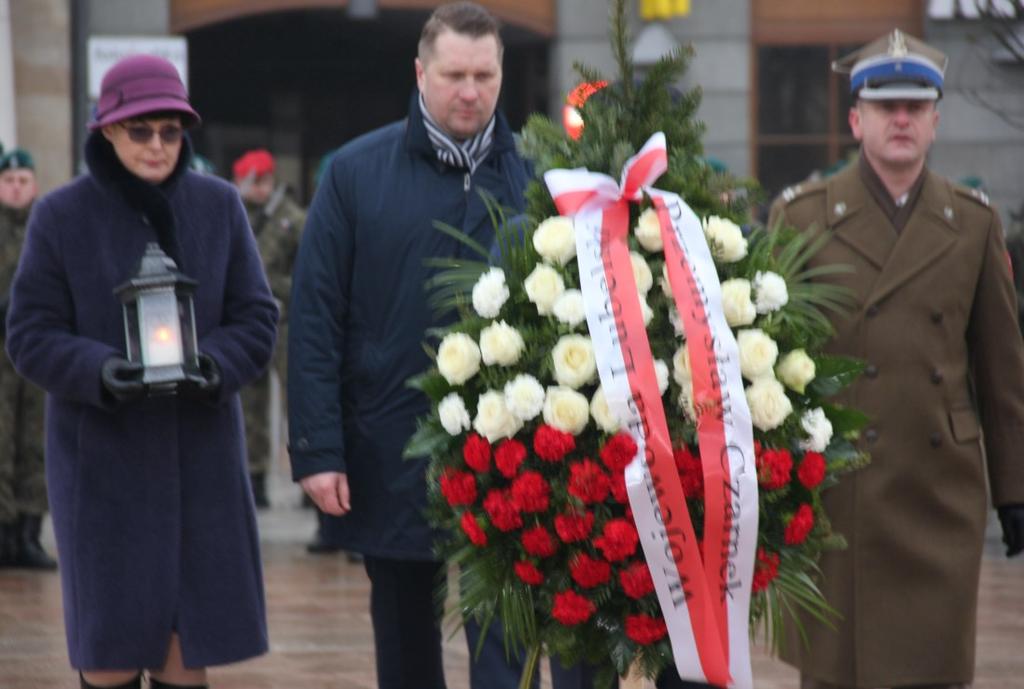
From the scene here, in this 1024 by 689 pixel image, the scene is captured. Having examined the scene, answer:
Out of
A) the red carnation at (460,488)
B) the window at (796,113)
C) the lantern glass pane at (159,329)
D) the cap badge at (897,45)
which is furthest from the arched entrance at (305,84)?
the red carnation at (460,488)

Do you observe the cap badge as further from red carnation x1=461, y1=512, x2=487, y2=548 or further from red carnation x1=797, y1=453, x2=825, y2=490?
red carnation x1=461, y1=512, x2=487, y2=548

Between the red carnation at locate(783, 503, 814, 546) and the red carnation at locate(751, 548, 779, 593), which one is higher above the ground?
the red carnation at locate(783, 503, 814, 546)

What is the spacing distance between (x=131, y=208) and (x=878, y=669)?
8.21 feet

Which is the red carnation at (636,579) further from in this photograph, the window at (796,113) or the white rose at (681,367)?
the window at (796,113)

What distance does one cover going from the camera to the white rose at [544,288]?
15.1 ft

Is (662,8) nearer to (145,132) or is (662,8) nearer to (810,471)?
(145,132)

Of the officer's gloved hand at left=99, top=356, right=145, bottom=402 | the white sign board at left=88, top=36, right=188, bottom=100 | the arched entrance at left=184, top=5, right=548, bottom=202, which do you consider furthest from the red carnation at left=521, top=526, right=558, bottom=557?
the arched entrance at left=184, top=5, right=548, bottom=202

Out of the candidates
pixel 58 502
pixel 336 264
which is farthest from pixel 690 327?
pixel 58 502

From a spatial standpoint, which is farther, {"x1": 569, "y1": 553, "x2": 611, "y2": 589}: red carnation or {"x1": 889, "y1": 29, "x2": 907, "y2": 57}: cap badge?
{"x1": 889, "y1": 29, "x2": 907, "y2": 57}: cap badge

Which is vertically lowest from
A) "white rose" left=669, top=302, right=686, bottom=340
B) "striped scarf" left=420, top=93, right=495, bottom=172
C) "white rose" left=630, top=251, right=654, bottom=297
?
"white rose" left=669, top=302, right=686, bottom=340

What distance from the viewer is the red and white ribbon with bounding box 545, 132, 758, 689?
446 centimetres

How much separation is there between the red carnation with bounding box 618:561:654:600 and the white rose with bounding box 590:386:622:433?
299 millimetres

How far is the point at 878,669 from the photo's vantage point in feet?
19.9

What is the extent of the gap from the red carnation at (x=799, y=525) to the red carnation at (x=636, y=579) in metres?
0.33
